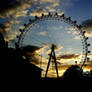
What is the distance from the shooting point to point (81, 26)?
104 ft

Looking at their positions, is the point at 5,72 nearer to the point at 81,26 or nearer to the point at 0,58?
the point at 0,58

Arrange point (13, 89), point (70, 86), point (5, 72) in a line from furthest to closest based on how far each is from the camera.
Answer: point (5, 72)
point (70, 86)
point (13, 89)

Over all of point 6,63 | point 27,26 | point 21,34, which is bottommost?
point 6,63

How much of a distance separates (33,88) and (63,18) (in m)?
20.4

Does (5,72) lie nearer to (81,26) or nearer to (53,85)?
(53,85)

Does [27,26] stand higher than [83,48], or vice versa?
[27,26]

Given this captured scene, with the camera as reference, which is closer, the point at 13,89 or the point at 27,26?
the point at 13,89

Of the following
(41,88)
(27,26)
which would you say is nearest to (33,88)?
(41,88)

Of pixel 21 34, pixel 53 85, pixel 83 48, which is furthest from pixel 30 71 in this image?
pixel 53 85

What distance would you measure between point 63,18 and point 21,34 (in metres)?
10.3

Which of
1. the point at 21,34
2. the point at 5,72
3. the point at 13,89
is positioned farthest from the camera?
the point at 21,34

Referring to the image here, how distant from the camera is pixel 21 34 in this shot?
30.0 m

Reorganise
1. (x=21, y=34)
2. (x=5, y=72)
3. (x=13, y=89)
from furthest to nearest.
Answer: (x=21, y=34)
(x=5, y=72)
(x=13, y=89)

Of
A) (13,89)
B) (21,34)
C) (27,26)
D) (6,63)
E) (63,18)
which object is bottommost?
(13,89)
